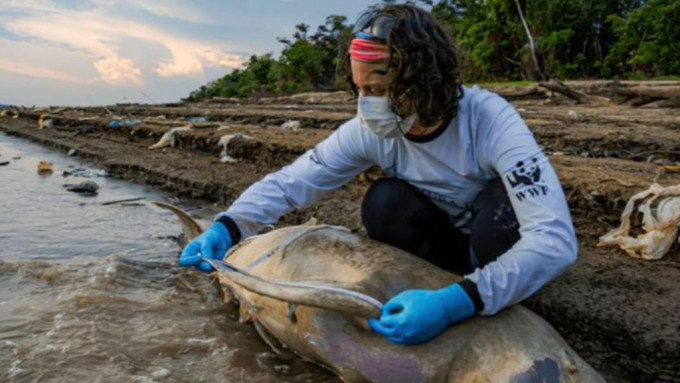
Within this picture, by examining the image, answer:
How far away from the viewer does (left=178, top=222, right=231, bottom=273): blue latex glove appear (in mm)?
2404

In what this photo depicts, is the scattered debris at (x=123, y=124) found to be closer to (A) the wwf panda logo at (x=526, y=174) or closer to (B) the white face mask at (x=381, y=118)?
(B) the white face mask at (x=381, y=118)

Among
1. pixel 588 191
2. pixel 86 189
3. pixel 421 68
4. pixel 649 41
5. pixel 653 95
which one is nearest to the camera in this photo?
pixel 421 68

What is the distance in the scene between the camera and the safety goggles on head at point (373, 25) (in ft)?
6.78

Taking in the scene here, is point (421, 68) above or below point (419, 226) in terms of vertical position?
above

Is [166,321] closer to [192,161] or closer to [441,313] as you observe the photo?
[441,313]

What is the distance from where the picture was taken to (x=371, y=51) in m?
2.07

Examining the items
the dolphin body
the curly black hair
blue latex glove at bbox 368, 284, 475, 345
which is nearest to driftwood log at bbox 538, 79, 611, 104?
the curly black hair

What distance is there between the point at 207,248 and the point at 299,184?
1.65ft

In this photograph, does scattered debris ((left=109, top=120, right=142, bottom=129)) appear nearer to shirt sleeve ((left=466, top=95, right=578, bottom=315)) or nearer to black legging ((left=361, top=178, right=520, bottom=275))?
black legging ((left=361, top=178, right=520, bottom=275))

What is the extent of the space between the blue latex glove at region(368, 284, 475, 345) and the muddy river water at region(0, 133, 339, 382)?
54 centimetres

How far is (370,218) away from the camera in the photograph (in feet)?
8.59

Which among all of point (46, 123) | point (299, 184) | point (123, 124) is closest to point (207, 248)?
point (299, 184)

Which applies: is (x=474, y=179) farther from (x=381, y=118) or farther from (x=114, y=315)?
(x=114, y=315)

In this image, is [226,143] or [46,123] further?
[46,123]
